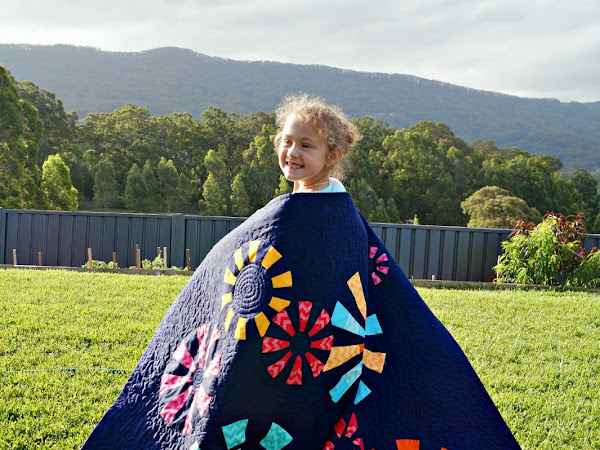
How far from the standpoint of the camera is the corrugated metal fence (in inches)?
444

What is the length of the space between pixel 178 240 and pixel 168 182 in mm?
37178

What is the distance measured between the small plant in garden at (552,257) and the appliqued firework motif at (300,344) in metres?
8.03

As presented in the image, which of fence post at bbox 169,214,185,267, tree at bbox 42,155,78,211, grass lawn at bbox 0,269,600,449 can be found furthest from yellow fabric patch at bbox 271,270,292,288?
tree at bbox 42,155,78,211

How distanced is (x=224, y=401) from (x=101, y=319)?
12.3ft

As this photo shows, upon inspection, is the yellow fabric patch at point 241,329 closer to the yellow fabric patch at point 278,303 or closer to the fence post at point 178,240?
the yellow fabric patch at point 278,303

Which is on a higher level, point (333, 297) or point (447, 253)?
point (333, 297)

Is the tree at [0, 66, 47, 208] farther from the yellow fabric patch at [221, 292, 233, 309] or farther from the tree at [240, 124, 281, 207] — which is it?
the yellow fabric patch at [221, 292, 233, 309]

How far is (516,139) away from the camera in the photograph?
143750 millimetres

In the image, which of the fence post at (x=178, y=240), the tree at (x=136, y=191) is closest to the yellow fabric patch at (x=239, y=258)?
the fence post at (x=178, y=240)

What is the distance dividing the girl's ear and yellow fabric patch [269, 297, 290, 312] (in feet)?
1.73

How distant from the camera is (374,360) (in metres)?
2.03

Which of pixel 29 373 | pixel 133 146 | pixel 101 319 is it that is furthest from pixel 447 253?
pixel 133 146

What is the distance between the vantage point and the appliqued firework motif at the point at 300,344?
6.01 feet

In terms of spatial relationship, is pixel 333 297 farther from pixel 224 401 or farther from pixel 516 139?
pixel 516 139
